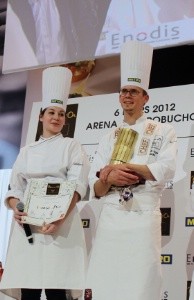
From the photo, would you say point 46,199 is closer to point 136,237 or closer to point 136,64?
point 136,237

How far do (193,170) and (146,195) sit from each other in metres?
0.74

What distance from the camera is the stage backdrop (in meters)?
3.23

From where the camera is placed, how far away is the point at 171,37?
3766 mm

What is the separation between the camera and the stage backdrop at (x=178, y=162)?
323 centimetres

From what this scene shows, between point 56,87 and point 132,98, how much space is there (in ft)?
1.72

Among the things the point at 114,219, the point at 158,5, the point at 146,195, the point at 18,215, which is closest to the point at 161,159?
the point at 146,195

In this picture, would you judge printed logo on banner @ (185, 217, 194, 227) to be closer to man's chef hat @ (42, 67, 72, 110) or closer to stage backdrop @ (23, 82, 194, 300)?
stage backdrop @ (23, 82, 194, 300)

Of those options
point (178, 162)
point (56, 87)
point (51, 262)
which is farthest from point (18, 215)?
point (178, 162)

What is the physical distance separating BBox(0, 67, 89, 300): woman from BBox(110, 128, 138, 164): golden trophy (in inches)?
11.1

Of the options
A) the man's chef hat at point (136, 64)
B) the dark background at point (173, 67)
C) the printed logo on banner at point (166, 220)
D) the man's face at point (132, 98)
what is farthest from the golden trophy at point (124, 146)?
the dark background at point (173, 67)

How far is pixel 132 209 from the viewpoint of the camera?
2689mm

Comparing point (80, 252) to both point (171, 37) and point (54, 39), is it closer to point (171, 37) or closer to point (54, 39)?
point (171, 37)

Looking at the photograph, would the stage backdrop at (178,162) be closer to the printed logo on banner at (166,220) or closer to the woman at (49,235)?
the printed logo on banner at (166,220)

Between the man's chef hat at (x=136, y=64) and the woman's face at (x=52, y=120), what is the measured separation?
0.40 meters
